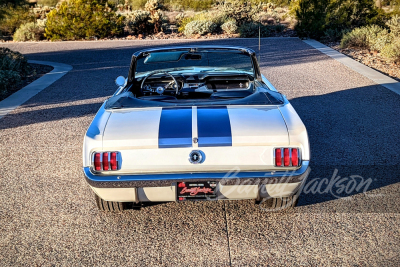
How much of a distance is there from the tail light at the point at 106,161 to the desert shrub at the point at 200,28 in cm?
1764

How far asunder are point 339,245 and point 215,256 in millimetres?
965

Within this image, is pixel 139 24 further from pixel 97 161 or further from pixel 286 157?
pixel 286 157

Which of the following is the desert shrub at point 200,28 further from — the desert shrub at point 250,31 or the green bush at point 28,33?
the green bush at point 28,33

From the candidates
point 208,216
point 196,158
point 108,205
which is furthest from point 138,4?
point 196,158

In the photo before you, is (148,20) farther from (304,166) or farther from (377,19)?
(304,166)

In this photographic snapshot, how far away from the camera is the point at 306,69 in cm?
1123

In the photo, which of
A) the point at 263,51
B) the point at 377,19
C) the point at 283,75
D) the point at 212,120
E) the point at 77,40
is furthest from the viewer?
the point at 77,40

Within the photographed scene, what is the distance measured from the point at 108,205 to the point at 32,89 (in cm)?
677

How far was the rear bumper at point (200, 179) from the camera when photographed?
3143 millimetres

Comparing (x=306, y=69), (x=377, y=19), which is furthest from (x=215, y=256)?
(x=377, y=19)

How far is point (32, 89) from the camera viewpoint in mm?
9516

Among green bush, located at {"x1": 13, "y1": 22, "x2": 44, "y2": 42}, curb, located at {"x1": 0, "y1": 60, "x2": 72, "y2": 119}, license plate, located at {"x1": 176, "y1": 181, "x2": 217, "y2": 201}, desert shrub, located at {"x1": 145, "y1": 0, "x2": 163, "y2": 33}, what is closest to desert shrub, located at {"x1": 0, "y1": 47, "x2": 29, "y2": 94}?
curb, located at {"x1": 0, "y1": 60, "x2": 72, "y2": 119}

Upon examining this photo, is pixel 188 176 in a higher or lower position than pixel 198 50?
lower

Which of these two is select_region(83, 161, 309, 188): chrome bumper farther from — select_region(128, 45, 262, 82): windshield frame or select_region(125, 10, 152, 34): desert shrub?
select_region(125, 10, 152, 34): desert shrub
